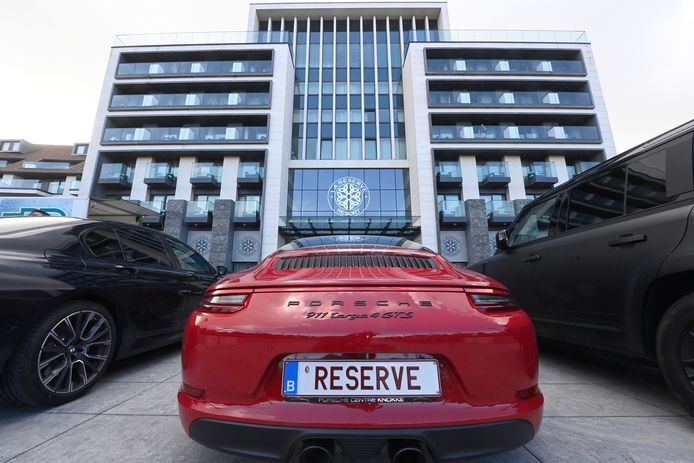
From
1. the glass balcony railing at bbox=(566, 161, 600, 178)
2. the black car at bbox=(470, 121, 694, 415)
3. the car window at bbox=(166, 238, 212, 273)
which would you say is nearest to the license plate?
the black car at bbox=(470, 121, 694, 415)

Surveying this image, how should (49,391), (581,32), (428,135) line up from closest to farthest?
(49,391) → (428,135) → (581,32)

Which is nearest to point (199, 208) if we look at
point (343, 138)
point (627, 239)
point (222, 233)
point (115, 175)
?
point (222, 233)

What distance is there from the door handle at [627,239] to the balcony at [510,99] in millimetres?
23186

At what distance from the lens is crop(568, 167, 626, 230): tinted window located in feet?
7.70

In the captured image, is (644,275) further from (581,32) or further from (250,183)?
(581,32)

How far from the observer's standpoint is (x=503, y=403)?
1.11m

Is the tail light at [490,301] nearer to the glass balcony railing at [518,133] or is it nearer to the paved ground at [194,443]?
the paved ground at [194,443]

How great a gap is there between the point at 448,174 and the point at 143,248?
844 inches

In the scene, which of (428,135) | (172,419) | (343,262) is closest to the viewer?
(343,262)

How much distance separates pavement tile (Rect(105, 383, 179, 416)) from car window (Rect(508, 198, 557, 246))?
3.56 m

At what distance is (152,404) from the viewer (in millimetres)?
2066

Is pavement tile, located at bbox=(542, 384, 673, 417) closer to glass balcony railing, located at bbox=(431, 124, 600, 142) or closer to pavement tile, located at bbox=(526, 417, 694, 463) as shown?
pavement tile, located at bbox=(526, 417, 694, 463)

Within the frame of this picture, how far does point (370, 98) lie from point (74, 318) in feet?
87.1

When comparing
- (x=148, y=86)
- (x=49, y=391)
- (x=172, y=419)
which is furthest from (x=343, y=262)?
(x=148, y=86)
